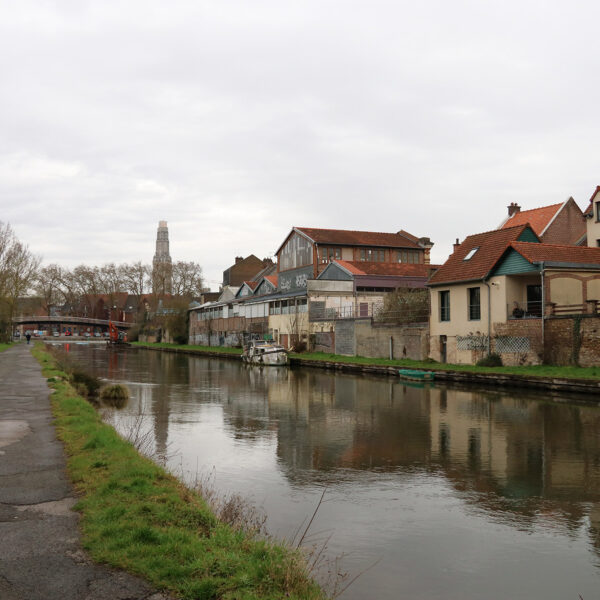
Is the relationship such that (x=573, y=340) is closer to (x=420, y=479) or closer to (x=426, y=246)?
(x=420, y=479)

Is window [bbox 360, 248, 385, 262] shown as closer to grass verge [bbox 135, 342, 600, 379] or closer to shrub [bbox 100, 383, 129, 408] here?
grass verge [bbox 135, 342, 600, 379]

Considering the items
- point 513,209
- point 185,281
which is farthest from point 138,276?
point 513,209

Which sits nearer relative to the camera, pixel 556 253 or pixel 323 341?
pixel 556 253

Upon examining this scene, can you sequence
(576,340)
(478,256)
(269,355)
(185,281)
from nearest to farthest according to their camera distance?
1. (576,340)
2. (478,256)
3. (269,355)
4. (185,281)

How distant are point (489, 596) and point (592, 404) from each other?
16.6 meters

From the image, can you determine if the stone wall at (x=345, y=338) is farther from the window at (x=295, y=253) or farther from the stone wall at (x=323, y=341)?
the window at (x=295, y=253)

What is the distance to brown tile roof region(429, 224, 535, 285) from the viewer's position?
33.3 meters

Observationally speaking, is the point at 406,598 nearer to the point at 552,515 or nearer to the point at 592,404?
the point at 552,515

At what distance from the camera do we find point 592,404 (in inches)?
829

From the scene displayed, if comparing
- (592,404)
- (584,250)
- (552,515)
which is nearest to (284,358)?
(584,250)

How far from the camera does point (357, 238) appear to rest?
65375mm

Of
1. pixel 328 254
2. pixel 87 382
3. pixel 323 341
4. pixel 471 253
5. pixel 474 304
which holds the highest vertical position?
pixel 328 254

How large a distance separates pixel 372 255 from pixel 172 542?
60379mm

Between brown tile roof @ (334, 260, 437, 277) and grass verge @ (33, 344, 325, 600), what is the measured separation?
46779 millimetres
